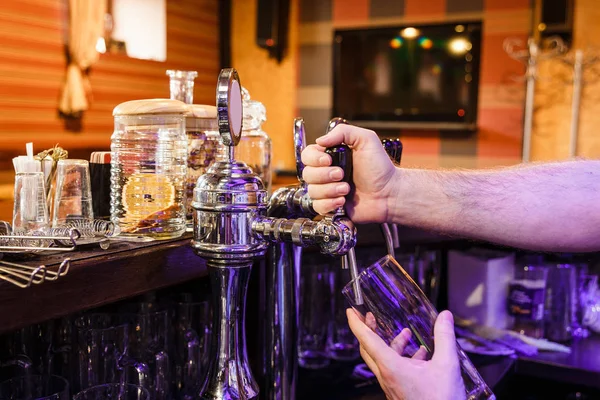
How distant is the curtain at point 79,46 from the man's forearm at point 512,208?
372cm

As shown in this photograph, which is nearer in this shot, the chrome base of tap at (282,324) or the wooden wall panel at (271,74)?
the chrome base of tap at (282,324)

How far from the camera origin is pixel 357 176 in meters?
1.06

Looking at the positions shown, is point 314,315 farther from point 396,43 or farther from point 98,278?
point 396,43

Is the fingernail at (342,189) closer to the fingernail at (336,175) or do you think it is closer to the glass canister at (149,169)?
the fingernail at (336,175)

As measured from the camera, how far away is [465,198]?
1166mm

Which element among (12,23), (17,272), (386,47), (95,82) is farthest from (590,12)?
(17,272)

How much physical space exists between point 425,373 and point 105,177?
59 cm

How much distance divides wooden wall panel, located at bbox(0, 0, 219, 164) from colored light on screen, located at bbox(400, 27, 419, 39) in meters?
2.00

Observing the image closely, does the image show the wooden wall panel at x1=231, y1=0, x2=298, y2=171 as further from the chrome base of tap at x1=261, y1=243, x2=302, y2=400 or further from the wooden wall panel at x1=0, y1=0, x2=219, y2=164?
the chrome base of tap at x1=261, y1=243, x2=302, y2=400

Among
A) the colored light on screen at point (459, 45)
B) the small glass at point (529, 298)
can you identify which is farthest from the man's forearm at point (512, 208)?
the colored light on screen at point (459, 45)

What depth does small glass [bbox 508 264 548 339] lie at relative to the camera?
150 centimetres

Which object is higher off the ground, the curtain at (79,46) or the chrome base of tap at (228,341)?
the curtain at (79,46)

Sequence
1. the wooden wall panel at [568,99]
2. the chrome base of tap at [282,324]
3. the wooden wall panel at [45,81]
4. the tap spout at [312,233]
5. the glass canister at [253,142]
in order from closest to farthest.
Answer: the tap spout at [312,233], the chrome base of tap at [282,324], the glass canister at [253,142], the wooden wall panel at [45,81], the wooden wall panel at [568,99]

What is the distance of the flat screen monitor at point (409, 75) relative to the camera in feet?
15.9
